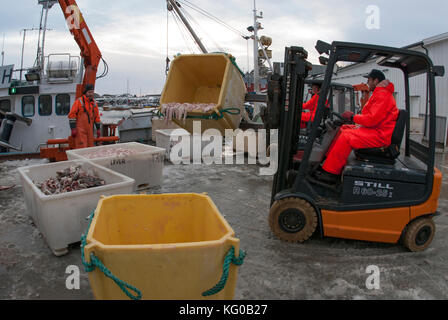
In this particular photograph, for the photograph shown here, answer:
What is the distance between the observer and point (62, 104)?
984 centimetres

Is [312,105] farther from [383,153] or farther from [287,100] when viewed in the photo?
[383,153]

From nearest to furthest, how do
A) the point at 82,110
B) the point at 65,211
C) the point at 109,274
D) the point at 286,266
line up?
the point at 109,274 < the point at 286,266 < the point at 65,211 < the point at 82,110

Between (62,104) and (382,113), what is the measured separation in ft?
28.8

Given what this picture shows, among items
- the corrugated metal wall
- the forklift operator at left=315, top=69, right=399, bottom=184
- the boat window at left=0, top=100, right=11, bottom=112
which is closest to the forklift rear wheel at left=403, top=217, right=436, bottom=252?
the forklift operator at left=315, top=69, right=399, bottom=184

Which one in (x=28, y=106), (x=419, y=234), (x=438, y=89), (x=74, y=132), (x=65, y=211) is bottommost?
(x=419, y=234)

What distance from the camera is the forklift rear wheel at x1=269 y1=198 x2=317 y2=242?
4.00 m

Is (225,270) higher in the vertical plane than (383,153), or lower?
lower

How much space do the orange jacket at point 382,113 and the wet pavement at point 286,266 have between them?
132 cm

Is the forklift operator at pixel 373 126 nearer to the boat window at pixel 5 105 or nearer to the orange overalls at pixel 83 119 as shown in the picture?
the orange overalls at pixel 83 119

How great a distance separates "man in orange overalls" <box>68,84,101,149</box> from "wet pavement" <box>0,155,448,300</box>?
2216 millimetres

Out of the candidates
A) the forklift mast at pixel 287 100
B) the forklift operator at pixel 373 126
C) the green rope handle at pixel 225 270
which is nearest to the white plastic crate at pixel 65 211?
the forklift mast at pixel 287 100

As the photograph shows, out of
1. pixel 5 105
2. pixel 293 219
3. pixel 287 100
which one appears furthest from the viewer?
pixel 5 105

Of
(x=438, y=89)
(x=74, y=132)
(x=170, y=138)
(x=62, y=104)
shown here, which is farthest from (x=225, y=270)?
(x=438, y=89)

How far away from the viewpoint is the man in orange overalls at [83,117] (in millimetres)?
7012
